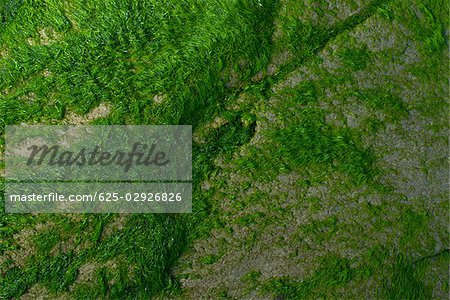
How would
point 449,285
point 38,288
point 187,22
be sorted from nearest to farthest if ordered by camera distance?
point 38,288 → point 187,22 → point 449,285

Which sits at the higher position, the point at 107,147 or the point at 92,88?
the point at 92,88

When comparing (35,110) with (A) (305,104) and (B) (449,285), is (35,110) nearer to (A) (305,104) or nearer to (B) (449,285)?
(A) (305,104)

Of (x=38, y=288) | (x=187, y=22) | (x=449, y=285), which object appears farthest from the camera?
(x=449, y=285)

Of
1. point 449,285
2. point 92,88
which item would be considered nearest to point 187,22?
point 92,88

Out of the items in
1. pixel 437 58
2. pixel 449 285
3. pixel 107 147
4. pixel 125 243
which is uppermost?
pixel 437 58

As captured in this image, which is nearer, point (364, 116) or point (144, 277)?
point (144, 277)

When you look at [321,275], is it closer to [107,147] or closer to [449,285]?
[449,285]
